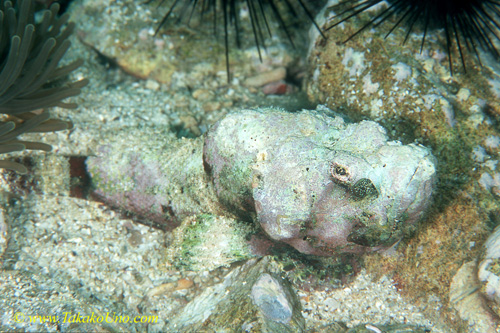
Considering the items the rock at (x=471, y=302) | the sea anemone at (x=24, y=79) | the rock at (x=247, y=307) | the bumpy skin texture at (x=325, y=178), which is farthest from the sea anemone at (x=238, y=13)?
the rock at (x=471, y=302)

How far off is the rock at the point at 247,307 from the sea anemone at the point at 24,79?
194 centimetres

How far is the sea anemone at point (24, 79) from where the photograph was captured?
110 inches

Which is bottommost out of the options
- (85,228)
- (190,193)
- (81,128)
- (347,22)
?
(85,228)

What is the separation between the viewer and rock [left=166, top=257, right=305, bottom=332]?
239 cm

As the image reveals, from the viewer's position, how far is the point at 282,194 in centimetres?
223

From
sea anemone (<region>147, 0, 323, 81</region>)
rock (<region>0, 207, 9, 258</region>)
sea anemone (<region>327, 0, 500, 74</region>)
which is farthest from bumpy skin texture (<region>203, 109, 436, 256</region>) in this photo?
sea anemone (<region>147, 0, 323, 81</region>)

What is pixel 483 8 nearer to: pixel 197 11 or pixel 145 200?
pixel 197 11

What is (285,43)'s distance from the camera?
4508 millimetres

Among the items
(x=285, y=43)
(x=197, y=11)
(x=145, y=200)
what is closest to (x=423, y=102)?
(x=285, y=43)

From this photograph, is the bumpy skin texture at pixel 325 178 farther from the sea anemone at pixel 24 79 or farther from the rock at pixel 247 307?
the sea anemone at pixel 24 79

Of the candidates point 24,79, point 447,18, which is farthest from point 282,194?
point 447,18

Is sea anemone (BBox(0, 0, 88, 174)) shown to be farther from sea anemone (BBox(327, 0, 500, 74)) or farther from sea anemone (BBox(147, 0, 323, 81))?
sea anemone (BBox(327, 0, 500, 74))

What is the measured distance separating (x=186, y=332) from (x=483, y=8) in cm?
408

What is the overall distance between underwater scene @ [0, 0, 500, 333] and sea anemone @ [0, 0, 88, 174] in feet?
0.05
